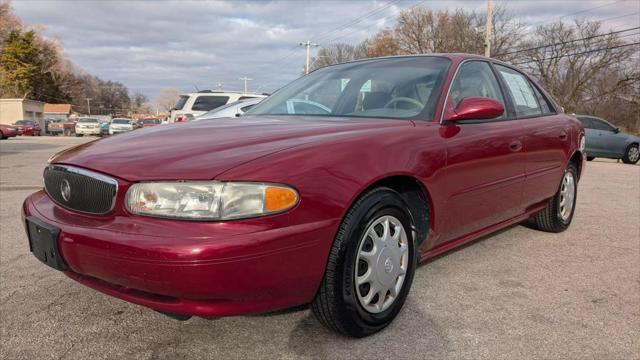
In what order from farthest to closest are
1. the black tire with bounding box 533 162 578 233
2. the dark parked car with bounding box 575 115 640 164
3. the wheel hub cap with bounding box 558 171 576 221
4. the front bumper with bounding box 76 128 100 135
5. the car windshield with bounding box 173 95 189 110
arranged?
1. the front bumper with bounding box 76 128 100 135
2. the dark parked car with bounding box 575 115 640 164
3. the car windshield with bounding box 173 95 189 110
4. the wheel hub cap with bounding box 558 171 576 221
5. the black tire with bounding box 533 162 578 233

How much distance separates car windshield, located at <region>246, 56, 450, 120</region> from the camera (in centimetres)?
283

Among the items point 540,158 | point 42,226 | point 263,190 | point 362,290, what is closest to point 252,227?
point 263,190

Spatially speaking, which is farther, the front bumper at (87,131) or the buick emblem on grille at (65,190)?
the front bumper at (87,131)

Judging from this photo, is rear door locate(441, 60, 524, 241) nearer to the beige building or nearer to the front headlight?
the front headlight

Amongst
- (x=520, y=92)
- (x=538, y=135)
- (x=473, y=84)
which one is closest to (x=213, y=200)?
(x=473, y=84)

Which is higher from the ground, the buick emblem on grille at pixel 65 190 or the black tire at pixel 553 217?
the buick emblem on grille at pixel 65 190

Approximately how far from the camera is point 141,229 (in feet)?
5.91

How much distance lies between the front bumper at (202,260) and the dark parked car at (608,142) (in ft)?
52.9

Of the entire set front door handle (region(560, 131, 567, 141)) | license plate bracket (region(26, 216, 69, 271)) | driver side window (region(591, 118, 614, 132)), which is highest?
front door handle (region(560, 131, 567, 141))

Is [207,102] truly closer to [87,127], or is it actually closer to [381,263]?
[381,263]

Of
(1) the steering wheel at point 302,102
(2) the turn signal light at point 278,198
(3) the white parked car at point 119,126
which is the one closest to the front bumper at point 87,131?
(3) the white parked car at point 119,126

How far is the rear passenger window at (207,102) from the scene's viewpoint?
12625 mm

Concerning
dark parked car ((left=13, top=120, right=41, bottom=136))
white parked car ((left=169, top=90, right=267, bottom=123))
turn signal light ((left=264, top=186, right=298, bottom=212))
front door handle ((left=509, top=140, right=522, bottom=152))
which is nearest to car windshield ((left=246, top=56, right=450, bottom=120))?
front door handle ((left=509, top=140, right=522, bottom=152))

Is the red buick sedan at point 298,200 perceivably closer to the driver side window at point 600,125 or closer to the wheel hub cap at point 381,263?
the wheel hub cap at point 381,263
